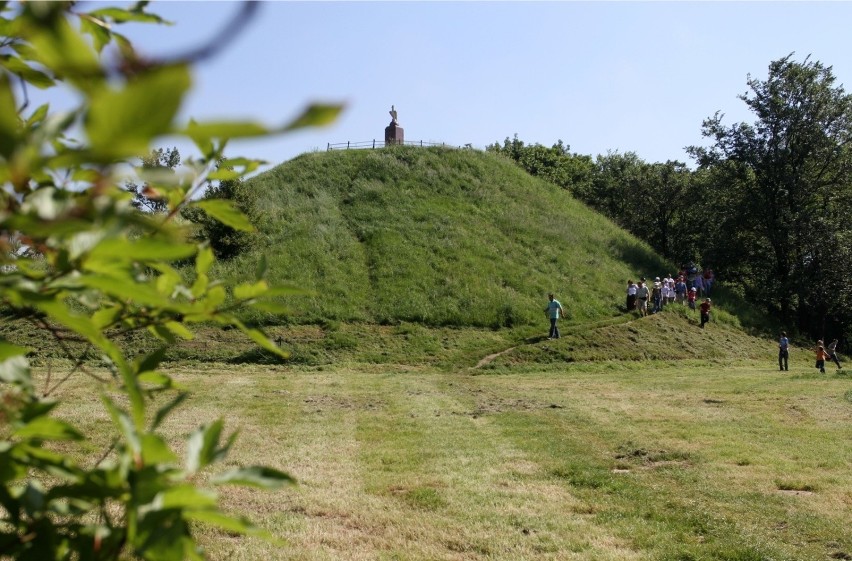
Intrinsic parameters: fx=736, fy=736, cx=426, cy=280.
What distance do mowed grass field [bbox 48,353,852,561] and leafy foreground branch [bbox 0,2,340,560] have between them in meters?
0.63

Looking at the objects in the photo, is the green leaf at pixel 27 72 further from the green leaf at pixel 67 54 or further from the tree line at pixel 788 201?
the tree line at pixel 788 201

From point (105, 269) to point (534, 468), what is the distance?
7.36 meters

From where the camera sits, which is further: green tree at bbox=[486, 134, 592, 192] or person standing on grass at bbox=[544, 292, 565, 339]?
green tree at bbox=[486, 134, 592, 192]

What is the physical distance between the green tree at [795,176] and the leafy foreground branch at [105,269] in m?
33.9

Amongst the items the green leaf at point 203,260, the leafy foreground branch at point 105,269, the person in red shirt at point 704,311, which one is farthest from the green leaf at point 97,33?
the person in red shirt at point 704,311

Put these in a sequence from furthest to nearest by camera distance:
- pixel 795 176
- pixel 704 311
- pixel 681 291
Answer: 1. pixel 795 176
2. pixel 681 291
3. pixel 704 311

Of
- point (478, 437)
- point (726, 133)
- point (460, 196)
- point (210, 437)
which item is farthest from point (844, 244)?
point (210, 437)

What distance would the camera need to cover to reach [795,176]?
107 ft

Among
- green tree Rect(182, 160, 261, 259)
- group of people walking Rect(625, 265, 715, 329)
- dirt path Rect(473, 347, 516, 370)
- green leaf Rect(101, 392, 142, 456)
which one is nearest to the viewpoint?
green leaf Rect(101, 392, 142, 456)

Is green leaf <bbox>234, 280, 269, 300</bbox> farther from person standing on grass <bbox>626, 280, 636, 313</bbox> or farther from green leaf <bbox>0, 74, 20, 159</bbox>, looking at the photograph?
person standing on grass <bbox>626, 280, 636, 313</bbox>

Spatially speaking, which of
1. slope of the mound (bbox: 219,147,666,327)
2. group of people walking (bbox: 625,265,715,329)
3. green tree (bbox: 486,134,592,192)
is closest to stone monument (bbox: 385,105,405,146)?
slope of the mound (bbox: 219,147,666,327)

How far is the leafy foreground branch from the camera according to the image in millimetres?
534

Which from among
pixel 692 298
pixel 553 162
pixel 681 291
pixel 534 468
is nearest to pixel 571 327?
pixel 692 298

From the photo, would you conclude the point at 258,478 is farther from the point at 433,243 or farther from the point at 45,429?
the point at 433,243
